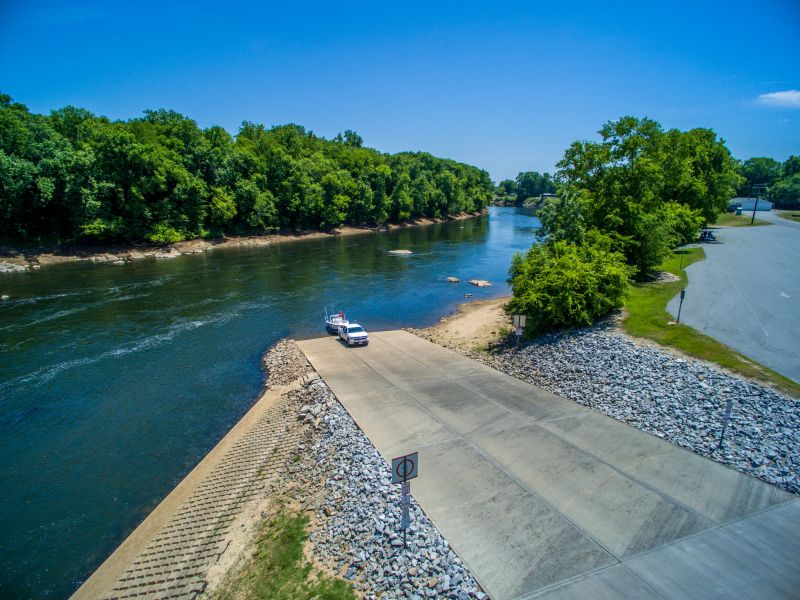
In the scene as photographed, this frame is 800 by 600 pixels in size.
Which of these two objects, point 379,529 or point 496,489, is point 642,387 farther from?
point 379,529

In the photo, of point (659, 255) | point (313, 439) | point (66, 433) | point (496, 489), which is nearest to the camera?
point (496, 489)

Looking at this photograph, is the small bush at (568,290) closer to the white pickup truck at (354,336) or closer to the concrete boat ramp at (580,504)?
the concrete boat ramp at (580,504)

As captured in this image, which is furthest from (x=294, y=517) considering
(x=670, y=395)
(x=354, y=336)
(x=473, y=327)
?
(x=473, y=327)

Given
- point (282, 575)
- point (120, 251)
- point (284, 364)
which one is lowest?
point (284, 364)

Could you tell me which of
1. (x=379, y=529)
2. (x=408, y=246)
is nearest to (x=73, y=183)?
(x=408, y=246)

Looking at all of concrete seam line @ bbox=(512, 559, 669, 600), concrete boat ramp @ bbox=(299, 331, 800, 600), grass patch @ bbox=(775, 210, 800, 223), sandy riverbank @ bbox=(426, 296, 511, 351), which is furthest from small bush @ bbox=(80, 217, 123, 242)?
grass patch @ bbox=(775, 210, 800, 223)

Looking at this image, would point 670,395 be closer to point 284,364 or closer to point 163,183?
point 284,364

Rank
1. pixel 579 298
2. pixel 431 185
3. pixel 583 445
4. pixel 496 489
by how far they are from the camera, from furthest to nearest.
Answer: pixel 431 185, pixel 579 298, pixel 583 445, pixel 496 489
